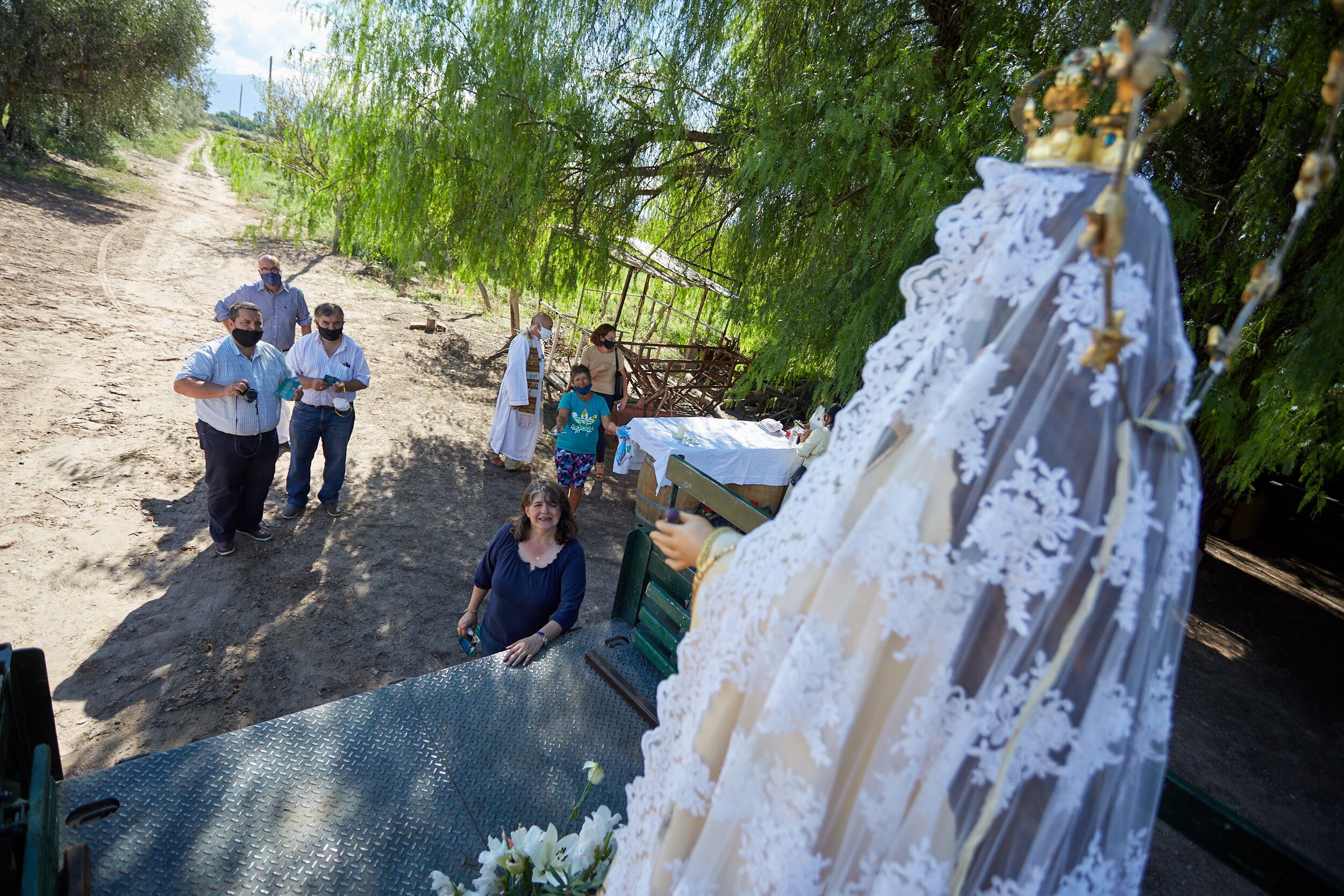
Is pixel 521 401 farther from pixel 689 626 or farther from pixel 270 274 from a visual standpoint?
pixel 689 626

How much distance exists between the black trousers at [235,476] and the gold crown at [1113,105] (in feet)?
18.2

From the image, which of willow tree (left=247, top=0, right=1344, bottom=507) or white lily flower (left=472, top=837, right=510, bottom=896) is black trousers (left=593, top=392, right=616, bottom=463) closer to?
willow tree (left=247, top=0, right=1344, bottom=507)

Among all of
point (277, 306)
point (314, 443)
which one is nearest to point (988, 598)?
point (314, 443)

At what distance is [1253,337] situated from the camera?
552 centimetres

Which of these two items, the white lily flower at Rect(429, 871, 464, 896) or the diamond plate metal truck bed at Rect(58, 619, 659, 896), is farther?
the diamond plate metal truck bed at Rect(58, 619, 659, 896)

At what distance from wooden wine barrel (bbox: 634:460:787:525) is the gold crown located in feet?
→ 19.9

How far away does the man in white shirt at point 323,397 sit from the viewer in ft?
20.2

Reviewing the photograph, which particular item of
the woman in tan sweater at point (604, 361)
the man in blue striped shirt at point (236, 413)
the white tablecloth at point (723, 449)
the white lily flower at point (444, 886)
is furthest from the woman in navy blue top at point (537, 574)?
the woman in tan sweater at point (604, 361)

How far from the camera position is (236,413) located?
5.31m

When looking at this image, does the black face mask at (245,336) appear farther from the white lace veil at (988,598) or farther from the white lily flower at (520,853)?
the white lace veil at (988,598)

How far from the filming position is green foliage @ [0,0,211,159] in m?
19.7

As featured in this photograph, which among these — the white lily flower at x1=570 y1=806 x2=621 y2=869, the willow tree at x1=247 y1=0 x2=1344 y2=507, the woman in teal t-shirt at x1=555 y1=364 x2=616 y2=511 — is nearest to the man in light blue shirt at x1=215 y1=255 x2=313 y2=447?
the willow tree at x1=247 y1=0 x2=1344 y2=507

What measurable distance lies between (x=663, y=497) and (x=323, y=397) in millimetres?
3324

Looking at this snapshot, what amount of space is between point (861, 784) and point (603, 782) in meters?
1.99
